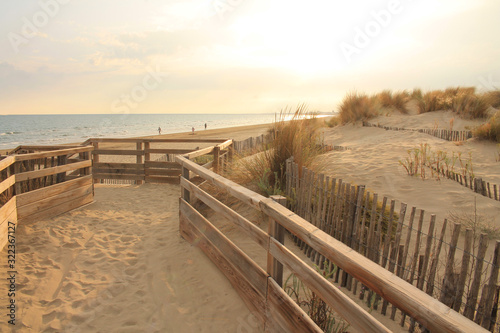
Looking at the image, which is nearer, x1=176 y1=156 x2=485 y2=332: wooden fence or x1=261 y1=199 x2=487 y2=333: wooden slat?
x1=261 y1=199 x2=487 y2=333: wooden slat

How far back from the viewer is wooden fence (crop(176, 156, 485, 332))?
49.1 inches

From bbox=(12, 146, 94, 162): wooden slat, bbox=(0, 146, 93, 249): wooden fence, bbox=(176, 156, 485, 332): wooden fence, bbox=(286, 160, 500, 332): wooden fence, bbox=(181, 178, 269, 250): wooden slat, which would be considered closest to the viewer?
bbox=(176, 156, 485, 332): wooden fence

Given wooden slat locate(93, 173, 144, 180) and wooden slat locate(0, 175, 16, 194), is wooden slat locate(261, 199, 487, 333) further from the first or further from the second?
wooden slat locate(93, 173, 144, 180)

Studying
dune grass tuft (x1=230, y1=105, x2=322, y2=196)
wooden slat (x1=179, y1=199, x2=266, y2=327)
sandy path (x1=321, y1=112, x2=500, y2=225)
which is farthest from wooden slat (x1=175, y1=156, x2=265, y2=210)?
sandy path (x1=321, y1=112, x2=500, y2=225)

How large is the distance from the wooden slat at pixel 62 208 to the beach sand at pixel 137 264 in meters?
0.12

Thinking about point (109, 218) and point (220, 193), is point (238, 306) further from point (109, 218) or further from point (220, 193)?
point (109, 218)

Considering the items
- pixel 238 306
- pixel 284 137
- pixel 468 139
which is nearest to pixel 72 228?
pixel 238 306

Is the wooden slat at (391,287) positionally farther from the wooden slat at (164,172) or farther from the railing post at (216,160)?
the wooden slat at (164,172)

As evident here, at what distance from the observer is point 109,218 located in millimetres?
5535

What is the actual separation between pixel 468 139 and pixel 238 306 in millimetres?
8821

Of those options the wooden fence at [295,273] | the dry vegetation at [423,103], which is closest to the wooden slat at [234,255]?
the wooden fence at [295,273]

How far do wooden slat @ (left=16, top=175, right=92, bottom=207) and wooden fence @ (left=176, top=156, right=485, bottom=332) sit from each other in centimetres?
289

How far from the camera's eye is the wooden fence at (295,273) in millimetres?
1246

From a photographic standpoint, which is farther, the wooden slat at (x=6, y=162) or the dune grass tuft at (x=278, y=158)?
the dune grass tuft at (x=278, y=158)
